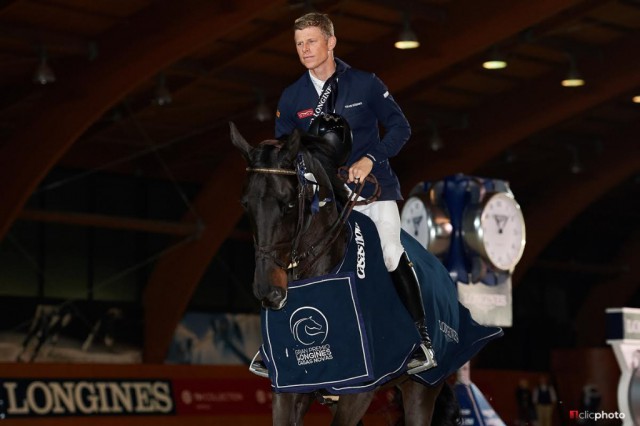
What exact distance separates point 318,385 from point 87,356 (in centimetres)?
2212

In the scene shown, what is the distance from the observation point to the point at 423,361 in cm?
610

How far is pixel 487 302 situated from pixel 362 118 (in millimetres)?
5954

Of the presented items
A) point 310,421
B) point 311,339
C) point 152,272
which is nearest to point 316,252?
point 311,339

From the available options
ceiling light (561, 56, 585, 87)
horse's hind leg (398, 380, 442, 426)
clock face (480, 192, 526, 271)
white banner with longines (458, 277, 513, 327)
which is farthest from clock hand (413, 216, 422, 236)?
ceiling light (561, 56, 585, 87)

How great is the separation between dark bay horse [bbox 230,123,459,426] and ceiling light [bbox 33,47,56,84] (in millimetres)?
13820

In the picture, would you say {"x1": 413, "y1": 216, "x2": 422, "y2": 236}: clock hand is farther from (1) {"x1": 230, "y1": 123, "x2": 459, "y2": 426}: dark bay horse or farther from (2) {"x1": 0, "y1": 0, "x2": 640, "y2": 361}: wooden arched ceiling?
(1) {"x1": 230, "y1": 123, "x2": 459, "y2": 426}: dark bay horse

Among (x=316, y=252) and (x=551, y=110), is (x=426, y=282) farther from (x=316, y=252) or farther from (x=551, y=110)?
(x=551, y=110)

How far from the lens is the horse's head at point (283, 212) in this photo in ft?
17.2

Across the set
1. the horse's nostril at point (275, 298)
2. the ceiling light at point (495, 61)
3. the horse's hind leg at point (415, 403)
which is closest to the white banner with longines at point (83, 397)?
the ceiling light at point (495, 61)

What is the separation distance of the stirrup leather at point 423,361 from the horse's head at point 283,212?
30.7 inches

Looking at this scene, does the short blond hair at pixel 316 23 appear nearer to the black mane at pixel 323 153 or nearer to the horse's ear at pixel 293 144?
the black mane at pixel 323 153

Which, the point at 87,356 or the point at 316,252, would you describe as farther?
the point at 87,356

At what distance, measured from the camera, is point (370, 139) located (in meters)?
6.21

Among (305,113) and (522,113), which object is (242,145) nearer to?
(305,113)
